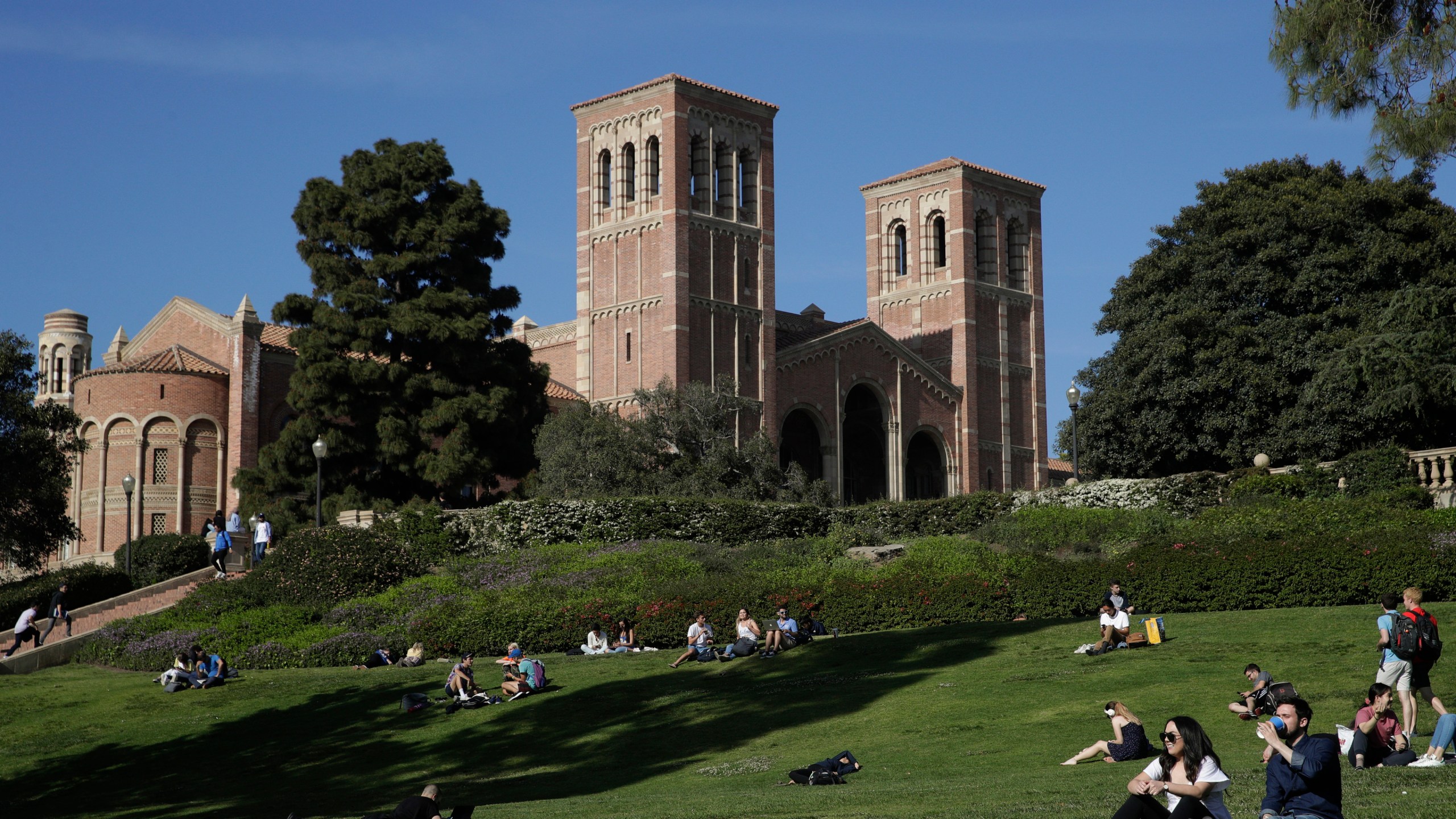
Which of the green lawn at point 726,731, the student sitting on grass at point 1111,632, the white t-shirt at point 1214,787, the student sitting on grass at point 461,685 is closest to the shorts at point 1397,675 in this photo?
the green lawn at point 726,731

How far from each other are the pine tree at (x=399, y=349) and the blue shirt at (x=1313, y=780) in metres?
31.6

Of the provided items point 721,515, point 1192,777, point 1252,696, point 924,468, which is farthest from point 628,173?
point 1192,777

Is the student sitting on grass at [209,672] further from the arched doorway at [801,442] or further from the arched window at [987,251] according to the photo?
the arched window at [987,251]

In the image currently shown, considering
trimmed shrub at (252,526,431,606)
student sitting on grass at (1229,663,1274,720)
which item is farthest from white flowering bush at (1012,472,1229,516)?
student sitting on grass at (1229,663,1274,720)

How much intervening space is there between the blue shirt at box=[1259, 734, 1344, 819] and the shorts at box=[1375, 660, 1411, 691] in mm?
5303

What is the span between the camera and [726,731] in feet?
62.8

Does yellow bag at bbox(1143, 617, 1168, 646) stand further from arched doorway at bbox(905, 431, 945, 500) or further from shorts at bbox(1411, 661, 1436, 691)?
arched doorway at bbox(905, 431, 945, 500)

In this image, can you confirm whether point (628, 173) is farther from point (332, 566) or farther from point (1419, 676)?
point (1419, 676)

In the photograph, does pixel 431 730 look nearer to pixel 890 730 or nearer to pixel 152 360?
pixel 890 730

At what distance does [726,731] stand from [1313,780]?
9.99 meters

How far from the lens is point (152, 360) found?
47.1 metres

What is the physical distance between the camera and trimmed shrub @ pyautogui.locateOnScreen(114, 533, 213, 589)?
38.0 meters

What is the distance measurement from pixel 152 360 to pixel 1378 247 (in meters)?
36.6

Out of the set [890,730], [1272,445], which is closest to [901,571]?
[890,730]
